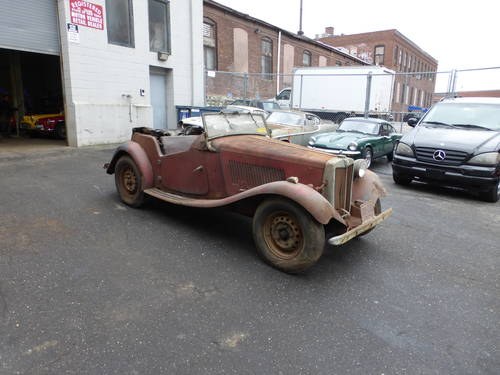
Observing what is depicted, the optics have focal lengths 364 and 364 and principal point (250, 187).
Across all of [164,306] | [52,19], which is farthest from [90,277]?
[52,19]

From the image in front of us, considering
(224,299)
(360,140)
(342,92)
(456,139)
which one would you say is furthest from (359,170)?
(342,92)

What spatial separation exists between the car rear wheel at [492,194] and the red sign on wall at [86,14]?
10982 mm

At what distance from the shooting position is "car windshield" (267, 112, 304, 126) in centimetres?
1099

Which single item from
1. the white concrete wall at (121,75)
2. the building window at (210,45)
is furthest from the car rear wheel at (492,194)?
the building window at (210,45)

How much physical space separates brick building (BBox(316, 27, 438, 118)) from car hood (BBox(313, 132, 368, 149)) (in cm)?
2997

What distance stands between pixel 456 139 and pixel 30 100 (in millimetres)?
14867

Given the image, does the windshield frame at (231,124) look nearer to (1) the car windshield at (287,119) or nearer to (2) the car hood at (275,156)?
(2) the car hood at (275,156)

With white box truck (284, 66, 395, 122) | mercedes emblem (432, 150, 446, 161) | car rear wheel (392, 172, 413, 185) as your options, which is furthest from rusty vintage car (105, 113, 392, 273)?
white box truck (284, 66, 395, 122)

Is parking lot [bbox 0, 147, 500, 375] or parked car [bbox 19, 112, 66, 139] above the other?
parked car [bbox 19, 112, 66, 139]

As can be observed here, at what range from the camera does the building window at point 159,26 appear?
12.8 m

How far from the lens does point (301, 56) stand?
29.1 meters

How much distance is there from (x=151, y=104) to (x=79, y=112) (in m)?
3.32

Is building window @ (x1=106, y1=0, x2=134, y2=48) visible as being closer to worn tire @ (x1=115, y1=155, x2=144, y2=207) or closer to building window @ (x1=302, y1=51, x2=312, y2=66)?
worn tire @ (x1=115, y1=155, x2=144, y2=207)

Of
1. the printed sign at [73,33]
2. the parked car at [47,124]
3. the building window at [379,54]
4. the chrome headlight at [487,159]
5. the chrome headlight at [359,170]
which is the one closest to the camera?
the chrome headlight at [359,170]
